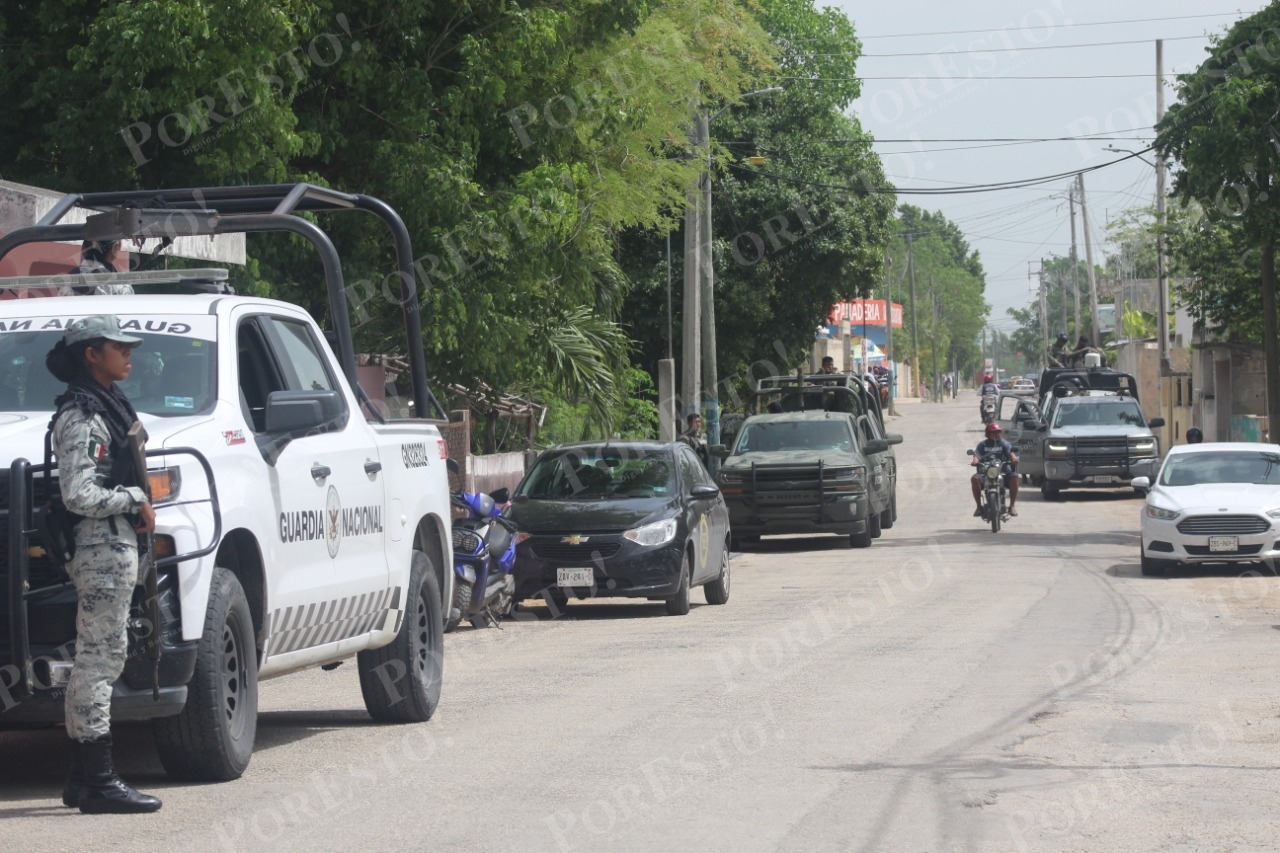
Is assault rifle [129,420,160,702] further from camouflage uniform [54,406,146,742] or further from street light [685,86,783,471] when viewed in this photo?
street light [685,86,783,471]

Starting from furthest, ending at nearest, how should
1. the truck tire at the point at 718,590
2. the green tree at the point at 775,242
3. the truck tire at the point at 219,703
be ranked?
the green tree at the point at 775,242 → the truck tire at the point at 718,590 → the truck tire at the point at 219,703

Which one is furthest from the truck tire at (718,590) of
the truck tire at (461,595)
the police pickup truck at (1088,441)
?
the police pickup truck at (1088,441)

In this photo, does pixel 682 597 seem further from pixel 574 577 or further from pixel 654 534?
pixel 574 577

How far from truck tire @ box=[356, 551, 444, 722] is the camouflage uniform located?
273 cm

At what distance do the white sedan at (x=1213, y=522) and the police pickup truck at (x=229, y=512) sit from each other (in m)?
12.3

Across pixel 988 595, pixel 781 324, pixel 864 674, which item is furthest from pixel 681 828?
pixel 781 324

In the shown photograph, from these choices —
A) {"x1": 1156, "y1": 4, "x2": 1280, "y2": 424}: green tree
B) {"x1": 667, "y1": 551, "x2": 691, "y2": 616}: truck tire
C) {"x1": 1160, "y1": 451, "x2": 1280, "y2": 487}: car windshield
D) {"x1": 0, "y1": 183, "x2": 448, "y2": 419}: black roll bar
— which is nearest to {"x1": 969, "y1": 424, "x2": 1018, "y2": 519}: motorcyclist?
{"x1": 1156, "y1": 4, "x2": 1280, "y2": 424}: green tree

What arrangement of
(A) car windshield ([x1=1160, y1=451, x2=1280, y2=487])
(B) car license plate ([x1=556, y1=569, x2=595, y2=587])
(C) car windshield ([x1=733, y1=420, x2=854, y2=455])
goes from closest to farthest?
(B) car license plate ([x1=556, y1=569, x2=595, y2=587]) → (A) car windshield ([x1=1160, y1=451, x2=1280, y2=487]) → (C) car windshield ([x1=733, y1=420, x2=854, y2=455])

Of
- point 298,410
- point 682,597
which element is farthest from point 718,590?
point 298,410

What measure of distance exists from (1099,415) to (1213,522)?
17334 mm

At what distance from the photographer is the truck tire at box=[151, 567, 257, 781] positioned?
23.8 ft

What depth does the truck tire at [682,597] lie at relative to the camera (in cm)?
1644

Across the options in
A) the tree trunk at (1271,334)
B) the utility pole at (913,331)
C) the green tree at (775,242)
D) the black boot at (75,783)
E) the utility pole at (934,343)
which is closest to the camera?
the black boot at (75,783)

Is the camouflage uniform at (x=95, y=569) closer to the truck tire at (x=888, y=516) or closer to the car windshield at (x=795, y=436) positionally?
the car windshield at (x=795, y=436)
